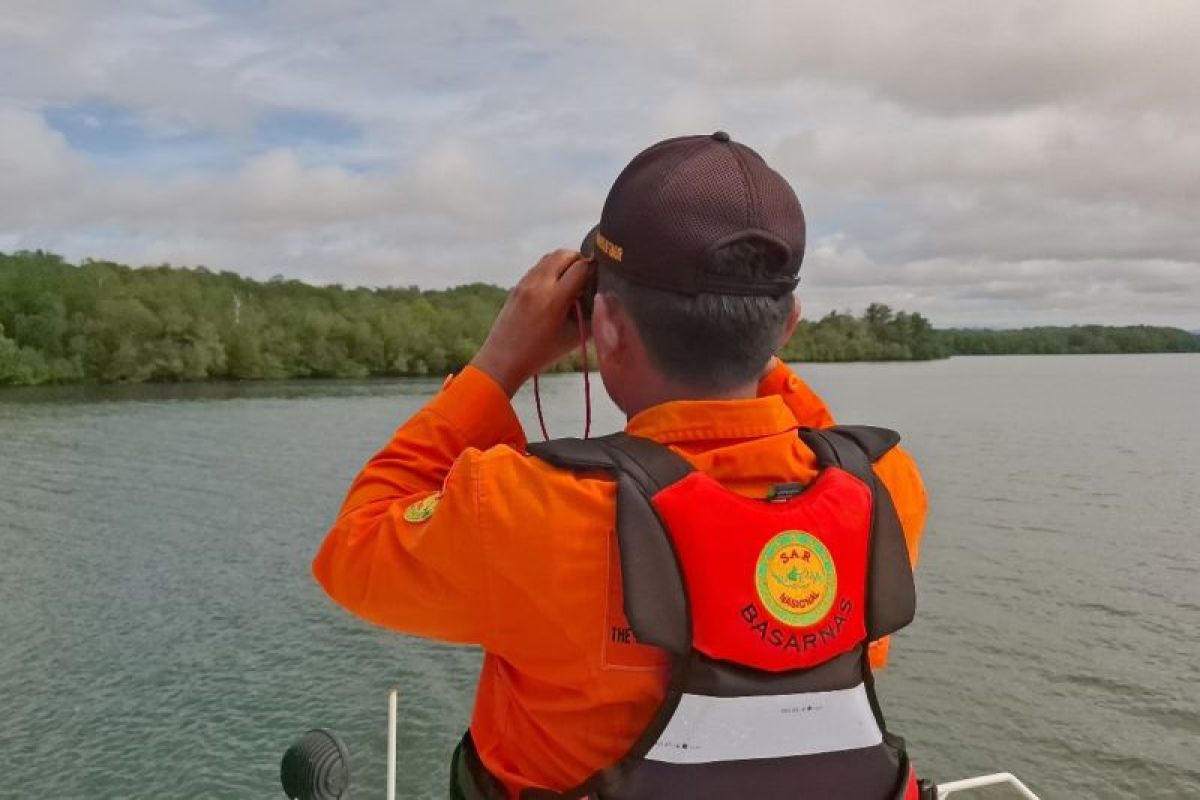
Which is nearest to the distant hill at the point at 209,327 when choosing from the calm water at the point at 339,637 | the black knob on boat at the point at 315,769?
the calm water at the point at 339,637

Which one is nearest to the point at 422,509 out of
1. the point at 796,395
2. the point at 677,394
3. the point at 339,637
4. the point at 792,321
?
the point at 677,394

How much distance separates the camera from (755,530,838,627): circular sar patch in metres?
1.54

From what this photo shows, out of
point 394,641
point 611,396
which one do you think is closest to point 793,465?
point 611,396

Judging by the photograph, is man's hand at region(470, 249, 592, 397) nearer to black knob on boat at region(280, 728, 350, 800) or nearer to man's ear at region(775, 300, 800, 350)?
man's ear at region(775, 300, 800, 350)

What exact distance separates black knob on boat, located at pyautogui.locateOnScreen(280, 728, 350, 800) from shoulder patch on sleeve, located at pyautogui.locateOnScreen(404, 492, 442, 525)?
1.23 meters

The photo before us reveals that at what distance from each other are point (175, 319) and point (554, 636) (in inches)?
3453

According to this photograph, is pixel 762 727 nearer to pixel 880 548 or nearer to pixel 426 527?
pixel 880 548

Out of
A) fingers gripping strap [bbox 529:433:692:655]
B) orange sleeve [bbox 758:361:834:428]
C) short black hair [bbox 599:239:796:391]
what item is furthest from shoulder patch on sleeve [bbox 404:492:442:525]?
orange sleeve [bbox 758:361:834:428]

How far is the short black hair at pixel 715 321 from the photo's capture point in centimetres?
152

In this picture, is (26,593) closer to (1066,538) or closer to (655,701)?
(655,701)

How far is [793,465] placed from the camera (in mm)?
1635

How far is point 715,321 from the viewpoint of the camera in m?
1.53

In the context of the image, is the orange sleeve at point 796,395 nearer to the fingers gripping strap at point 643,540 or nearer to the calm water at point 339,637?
the fingers gripping strap at point 643,540

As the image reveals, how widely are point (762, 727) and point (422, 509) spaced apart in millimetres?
634
